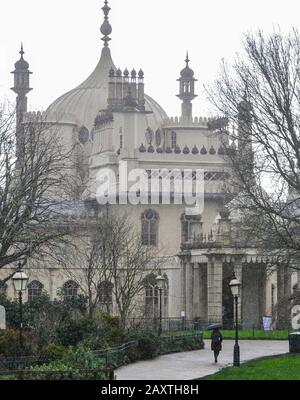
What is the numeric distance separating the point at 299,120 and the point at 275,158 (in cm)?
145

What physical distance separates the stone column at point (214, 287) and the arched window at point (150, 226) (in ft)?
48.2

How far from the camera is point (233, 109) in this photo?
47.7 metres

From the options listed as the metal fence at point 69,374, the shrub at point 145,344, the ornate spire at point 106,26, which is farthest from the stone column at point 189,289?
the metal fence at point 69,374

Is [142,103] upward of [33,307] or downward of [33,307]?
upward

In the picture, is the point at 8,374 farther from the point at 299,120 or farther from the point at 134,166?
the point at 134,166

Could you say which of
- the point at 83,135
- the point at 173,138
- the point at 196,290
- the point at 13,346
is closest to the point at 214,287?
the point at 196,290

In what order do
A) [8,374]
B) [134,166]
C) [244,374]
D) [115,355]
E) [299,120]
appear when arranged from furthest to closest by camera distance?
[134,166] < [299,120] < [115,355] < [244,374] < [8,374]

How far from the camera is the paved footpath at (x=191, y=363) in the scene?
1497 inches

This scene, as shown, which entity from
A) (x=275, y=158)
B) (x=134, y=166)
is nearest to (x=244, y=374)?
(x=275, y=158)

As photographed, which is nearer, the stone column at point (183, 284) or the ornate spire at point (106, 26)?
the stone column at point (183, 284)

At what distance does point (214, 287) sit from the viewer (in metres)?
70.8

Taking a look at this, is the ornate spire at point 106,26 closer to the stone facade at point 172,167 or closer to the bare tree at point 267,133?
the stone facade at point 172,167

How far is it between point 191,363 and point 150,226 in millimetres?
42904

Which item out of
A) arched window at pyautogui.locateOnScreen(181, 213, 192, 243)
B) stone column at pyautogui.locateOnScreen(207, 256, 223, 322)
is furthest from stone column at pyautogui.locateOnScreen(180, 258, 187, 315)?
arched window at pyautogui.locateOnScreen(181, 213, 192, 243)
